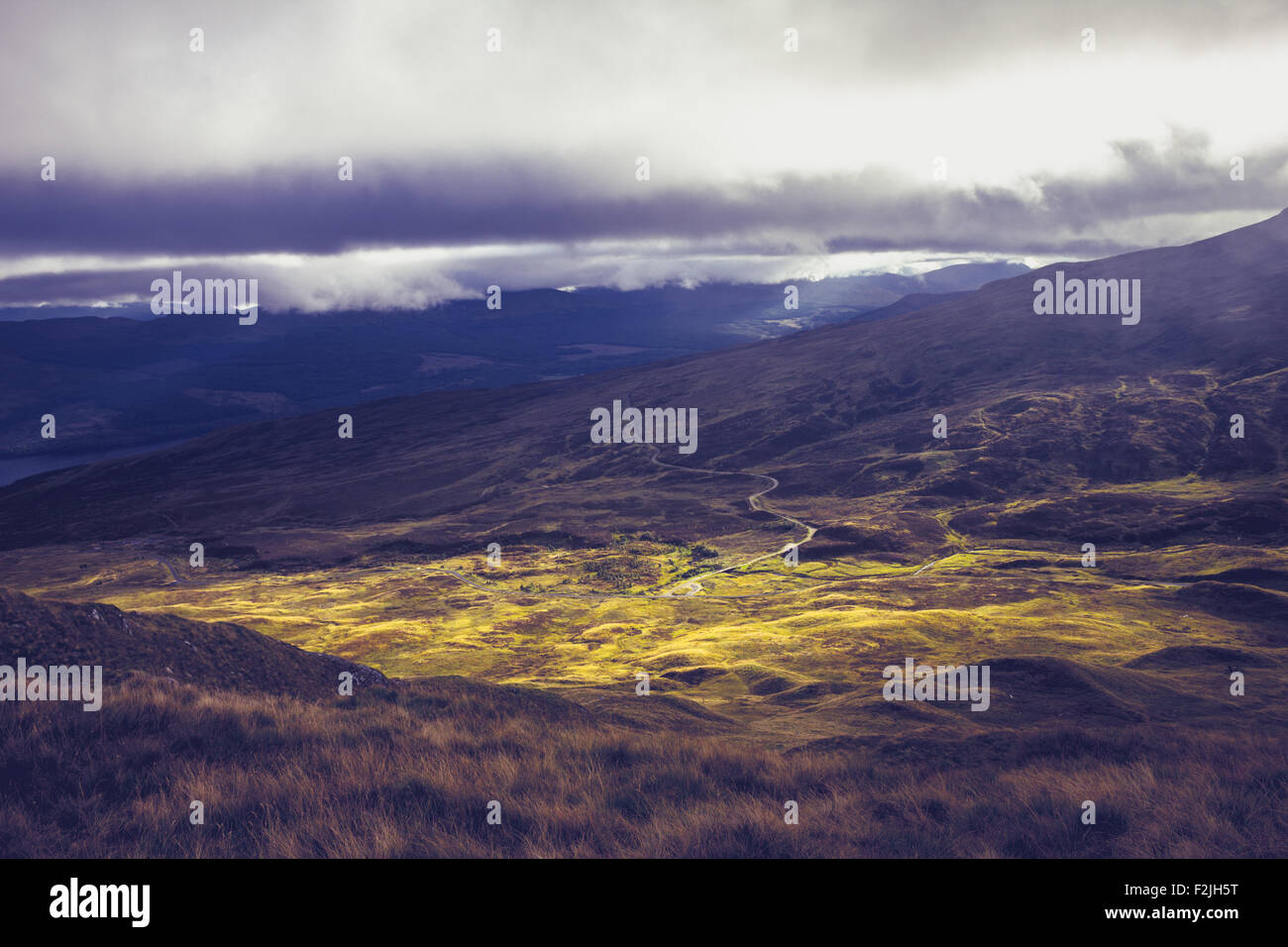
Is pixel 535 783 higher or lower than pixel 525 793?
lower

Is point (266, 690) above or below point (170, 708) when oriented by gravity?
below

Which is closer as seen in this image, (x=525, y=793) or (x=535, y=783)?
(x=525, y=793)

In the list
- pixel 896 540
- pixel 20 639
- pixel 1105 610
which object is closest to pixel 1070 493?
pixel 896 540

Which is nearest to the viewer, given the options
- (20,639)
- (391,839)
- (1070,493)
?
(391,839)

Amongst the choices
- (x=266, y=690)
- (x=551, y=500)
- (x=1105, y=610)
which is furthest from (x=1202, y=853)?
(x=551, y=500)

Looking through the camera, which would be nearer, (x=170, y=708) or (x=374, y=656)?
(x=170, y=708)

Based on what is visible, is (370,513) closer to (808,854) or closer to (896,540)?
(896,540)

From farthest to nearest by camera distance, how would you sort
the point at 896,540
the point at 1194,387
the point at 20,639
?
1. the point at 1194,387
2. the point at 896,540
3. the point at 20,639

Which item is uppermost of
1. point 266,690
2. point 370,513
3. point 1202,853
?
point 1202,853
